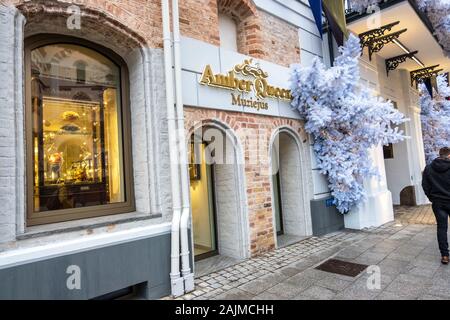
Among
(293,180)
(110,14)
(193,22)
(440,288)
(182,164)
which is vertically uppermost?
(193,22)

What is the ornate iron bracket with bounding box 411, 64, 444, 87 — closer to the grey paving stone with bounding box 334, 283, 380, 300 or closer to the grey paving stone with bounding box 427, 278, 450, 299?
the grey paving stone with bounding box 427, 278, 450, 299

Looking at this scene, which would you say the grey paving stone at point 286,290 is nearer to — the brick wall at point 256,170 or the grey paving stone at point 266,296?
the grey paving stone at point 266,296

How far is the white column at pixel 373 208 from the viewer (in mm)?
7203

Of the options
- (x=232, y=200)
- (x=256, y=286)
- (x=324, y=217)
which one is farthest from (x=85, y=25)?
(x=324, y=217)

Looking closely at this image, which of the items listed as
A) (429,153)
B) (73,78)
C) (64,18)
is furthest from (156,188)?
(429,153)

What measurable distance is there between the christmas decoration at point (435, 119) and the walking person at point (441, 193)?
9548mm

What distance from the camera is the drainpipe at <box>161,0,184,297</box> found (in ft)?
12.7

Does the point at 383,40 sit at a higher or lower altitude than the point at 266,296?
higher

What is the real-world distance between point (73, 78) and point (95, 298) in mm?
2847

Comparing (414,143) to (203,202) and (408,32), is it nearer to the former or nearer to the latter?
(408,32)

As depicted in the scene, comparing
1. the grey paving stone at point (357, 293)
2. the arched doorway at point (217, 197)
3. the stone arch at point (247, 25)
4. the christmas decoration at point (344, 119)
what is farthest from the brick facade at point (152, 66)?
the grey paving stone at point (357, 293)

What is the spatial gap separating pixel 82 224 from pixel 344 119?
17.5 ft

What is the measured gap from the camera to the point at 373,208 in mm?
7438

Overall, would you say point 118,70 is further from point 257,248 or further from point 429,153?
point 429,153
